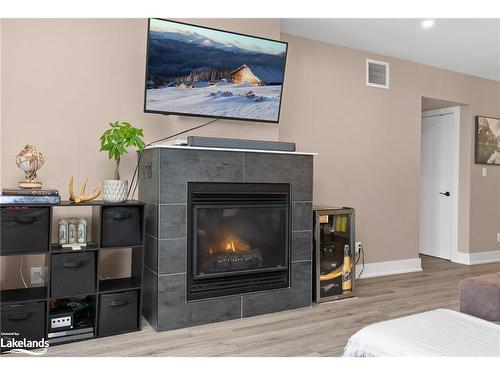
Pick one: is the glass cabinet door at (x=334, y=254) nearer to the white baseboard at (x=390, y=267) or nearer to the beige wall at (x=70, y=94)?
the white baseboard at (x=390, y=267)

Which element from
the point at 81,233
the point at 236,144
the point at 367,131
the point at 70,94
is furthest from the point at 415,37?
the point at 81,233

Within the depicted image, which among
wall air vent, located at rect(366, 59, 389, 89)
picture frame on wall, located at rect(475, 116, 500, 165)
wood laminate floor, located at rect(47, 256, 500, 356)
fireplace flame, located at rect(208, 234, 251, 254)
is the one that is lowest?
wood laminate floor, located at rect(47, 256, 500, 356)

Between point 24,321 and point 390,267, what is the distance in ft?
12.1

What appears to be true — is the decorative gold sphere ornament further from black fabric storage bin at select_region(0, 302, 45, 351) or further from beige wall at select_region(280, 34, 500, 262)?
beige wall at select_region(280, 34, 500, 262)

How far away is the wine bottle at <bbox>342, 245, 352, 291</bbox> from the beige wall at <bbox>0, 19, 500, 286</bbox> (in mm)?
757

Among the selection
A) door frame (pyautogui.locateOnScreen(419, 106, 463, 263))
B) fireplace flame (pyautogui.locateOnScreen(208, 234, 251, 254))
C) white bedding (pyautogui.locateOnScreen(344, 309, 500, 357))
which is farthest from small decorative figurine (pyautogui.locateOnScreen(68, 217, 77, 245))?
door frame (pyautogui.locateOnScreen(419, 106, 463, 263))

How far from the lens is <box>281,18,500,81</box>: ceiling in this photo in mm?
3799

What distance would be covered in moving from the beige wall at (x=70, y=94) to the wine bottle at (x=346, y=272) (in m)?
1.61

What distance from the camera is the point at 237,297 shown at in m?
3.12

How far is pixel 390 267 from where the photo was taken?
473 cm

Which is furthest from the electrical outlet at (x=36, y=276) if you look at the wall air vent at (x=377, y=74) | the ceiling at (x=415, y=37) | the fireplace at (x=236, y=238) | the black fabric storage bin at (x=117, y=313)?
the wall air vent at (x=377, y=74)

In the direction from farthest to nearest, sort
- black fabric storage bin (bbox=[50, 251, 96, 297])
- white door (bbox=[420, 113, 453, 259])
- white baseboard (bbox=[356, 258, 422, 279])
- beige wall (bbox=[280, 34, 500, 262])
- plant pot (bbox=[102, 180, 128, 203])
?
white door (bbox=[420, 113, 453, 259]) → white baseboard (bbox=[356, 258, 422, 279]) → beige wall (bbox=[280, 34, 500, 262]) → plant pot (bbox=[102, 180, 128, 203]) → black fabric storage bin (bbox=[50, 251, 96, 297])

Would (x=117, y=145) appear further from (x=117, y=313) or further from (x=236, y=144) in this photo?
(x=117, y=313)
